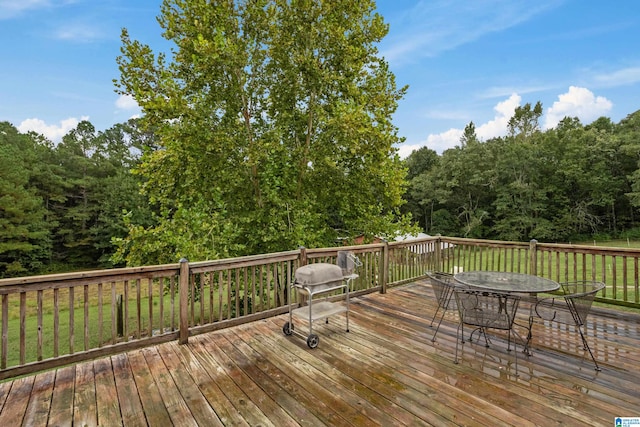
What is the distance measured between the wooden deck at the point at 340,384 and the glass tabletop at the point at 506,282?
66cm

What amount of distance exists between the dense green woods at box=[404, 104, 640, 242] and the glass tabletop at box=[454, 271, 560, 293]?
2367 cm

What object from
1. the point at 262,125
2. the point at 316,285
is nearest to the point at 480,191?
the point at 262,125

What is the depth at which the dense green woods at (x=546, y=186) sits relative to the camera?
22625mm

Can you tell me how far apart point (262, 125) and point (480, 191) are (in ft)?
82.3

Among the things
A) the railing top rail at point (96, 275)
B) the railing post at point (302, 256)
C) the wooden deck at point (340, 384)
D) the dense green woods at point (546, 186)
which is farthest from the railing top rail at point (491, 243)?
the dense green woods at point (546, 186)

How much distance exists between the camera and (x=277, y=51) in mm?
6820

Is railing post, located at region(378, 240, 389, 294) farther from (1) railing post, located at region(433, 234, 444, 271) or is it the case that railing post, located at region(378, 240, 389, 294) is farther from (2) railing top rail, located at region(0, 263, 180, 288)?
(2) railing top rail, located at region(0, 263, 180, 288)

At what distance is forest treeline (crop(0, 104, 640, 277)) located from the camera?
21234 mm

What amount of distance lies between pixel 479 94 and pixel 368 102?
11.6m

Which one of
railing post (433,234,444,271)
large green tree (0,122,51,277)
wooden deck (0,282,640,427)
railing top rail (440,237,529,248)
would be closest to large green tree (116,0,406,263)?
railing post (433,234,444,271)

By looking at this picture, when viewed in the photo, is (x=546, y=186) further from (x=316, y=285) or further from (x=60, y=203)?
(x=60, y=203)

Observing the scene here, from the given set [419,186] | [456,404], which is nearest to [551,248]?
[456,404]

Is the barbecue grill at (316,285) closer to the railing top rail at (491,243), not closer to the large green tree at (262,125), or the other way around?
the large green tree at (262,125)

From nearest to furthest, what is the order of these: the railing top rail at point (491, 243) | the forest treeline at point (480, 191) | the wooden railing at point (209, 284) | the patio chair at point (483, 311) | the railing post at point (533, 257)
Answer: the wooden railing at point (209, 284) < the patio chair at point (483, 311) < the railing post at point (533, 257) < the railing top rail at point (491, 243) < the forest treeline at point (480, 191)
